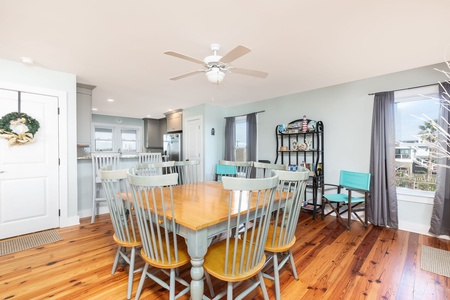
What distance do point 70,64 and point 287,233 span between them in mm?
3342

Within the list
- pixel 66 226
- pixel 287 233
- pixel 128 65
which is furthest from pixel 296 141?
pixel 66 226

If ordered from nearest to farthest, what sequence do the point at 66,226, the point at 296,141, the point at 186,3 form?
the point at 186,3, the point at 66,226, the point at 296,141

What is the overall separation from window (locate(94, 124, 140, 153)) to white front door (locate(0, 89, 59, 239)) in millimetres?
4512

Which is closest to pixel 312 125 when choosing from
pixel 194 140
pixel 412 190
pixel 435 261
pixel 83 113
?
pixel 412 190

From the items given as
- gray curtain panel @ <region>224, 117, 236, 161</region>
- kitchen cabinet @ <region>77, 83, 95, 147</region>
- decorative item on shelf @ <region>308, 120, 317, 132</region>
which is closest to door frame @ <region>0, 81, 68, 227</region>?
kitchen cabinet @ <region>77, 83, 95, 147</region>

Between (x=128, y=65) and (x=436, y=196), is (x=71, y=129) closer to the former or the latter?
(x=128, y=65)

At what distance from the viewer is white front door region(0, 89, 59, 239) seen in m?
2.71

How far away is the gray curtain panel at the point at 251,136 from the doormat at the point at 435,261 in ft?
10.2

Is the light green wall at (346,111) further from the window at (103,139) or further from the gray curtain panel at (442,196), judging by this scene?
the window at (103,139)

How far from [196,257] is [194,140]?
4.25 meters

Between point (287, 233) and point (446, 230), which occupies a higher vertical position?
point (287, 233)

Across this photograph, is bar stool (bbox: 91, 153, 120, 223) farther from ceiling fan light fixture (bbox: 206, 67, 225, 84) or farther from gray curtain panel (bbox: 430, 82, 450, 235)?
gray curtain panel (bbox: 430, 82, 450, 235)

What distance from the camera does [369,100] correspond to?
3.38 m

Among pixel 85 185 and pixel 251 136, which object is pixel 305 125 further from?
pixel 85 185
